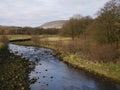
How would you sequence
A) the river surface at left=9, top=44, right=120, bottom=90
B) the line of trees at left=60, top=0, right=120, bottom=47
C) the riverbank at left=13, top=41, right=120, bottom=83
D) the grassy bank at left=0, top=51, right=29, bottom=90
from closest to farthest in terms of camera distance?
the grassy bank at left=0, top=51, right=29, bottom=90 < the river surface at left=9, top=44, right=120, bottom=90 < the riverbank at left=13, top=41, right=120, bottom=83 < the line of trees at left=60, top=0, right=120, bottom=47

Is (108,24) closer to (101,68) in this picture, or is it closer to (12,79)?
(101,68)

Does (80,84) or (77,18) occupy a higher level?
(77,18)

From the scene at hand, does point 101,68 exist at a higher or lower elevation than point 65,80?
higher

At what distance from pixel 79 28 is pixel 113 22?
38.6m

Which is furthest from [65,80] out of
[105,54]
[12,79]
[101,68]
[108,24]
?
[108,24]

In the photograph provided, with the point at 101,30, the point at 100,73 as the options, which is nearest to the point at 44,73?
the point at 100,73

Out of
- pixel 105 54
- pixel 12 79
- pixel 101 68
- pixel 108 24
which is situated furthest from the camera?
pixel 108 24

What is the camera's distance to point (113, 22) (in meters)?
49.6

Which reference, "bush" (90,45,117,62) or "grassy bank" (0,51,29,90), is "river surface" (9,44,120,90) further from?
"bush" (90,45,117,62)

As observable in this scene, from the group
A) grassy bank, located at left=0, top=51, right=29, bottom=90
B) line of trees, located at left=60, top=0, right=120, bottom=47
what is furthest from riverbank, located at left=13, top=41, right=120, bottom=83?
grassy bank, located at left=0, top=51, right=29, bottom=90

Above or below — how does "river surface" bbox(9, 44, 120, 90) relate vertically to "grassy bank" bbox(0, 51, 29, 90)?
below

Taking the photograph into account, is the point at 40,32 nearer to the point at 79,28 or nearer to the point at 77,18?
the point at 77,18

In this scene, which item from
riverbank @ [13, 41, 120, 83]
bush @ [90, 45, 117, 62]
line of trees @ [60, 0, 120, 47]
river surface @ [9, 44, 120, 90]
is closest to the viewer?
river surface @ [9, 44, 120, 90]

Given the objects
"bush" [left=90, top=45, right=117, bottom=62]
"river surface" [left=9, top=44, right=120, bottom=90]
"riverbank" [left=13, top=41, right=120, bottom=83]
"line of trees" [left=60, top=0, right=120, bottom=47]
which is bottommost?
"river surface" [left=9, top=44, right=120, bottom=90]
